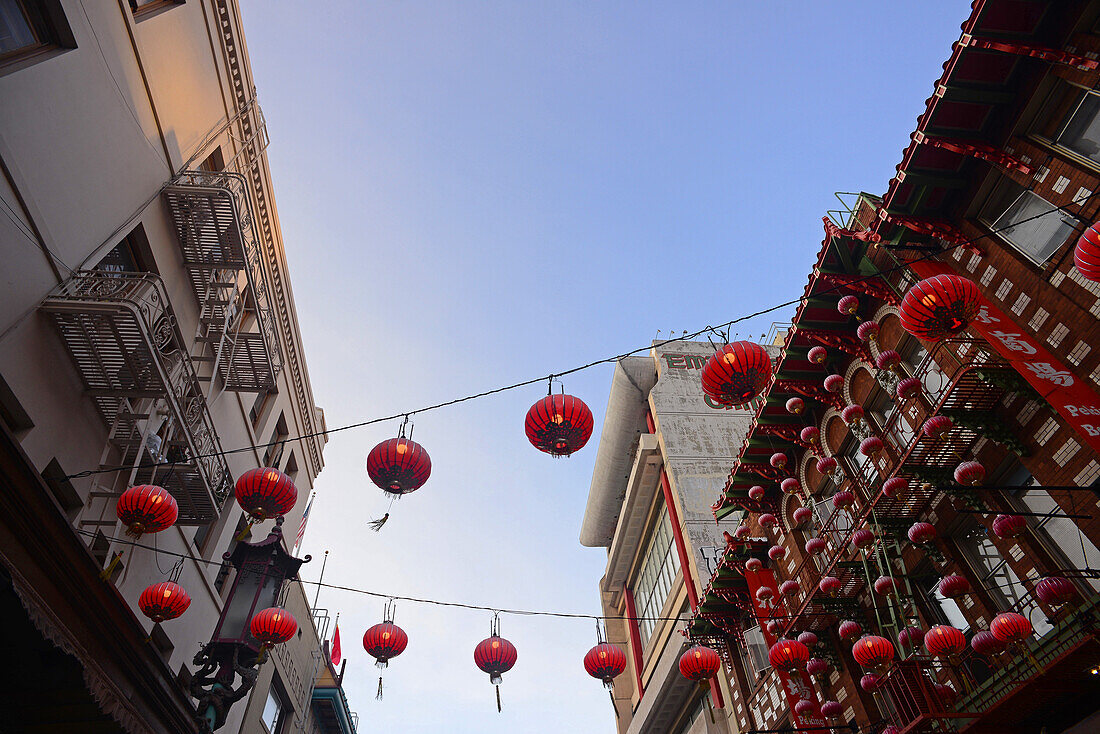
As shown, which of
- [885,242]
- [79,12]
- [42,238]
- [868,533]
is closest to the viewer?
[42,238]

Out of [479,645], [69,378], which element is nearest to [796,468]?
[479,645]

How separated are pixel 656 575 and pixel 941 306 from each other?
24778mm

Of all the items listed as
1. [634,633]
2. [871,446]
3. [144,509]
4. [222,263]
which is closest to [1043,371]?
[871,446]

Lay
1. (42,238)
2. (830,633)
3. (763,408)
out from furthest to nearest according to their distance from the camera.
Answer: (763,408)
(830,633)
(42,238)

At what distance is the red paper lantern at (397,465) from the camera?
1127 cm

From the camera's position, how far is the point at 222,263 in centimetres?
1523

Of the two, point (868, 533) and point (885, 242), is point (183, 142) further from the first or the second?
point (868, 533)

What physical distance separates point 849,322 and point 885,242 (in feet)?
7.47

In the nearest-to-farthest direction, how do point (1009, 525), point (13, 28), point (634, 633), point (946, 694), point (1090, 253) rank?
point (1090, 253), point (1009, 525), point (13, 28), point (946, 694), point (634, 633)

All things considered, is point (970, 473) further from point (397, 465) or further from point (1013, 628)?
point (397, 465)

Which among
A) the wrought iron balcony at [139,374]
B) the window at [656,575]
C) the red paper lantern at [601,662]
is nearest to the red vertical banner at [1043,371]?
the red paper lantern at [601,662]

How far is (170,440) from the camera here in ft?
42.6

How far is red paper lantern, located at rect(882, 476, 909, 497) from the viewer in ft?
36.5

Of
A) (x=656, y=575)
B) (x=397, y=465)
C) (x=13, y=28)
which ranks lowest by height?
(x=397, y=465)
